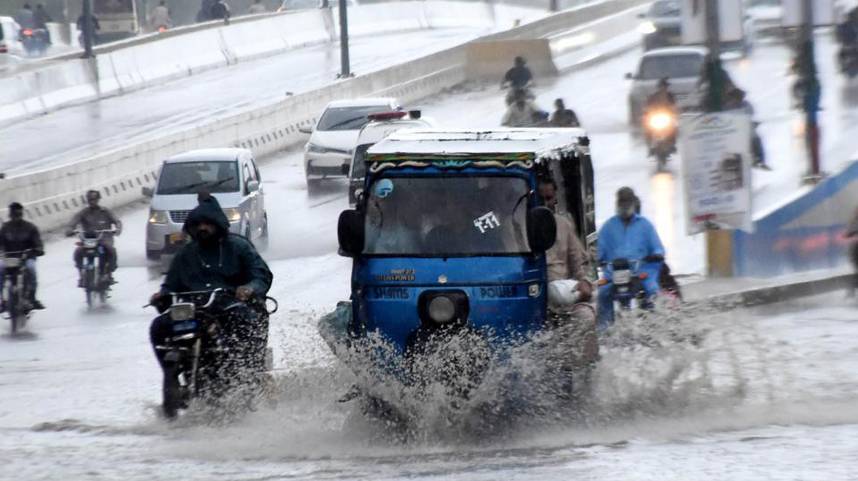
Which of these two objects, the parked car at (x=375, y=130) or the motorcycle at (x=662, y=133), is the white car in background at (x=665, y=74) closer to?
the motorcycle at (x=662, y=133)

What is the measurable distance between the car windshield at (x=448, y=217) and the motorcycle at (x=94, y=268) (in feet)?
40.9

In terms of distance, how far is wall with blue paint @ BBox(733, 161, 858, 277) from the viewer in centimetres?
2212

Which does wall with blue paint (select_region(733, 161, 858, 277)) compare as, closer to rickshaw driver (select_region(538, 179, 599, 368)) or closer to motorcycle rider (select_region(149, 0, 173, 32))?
rickshaw driver (select_region(538, 179, 599, 368))

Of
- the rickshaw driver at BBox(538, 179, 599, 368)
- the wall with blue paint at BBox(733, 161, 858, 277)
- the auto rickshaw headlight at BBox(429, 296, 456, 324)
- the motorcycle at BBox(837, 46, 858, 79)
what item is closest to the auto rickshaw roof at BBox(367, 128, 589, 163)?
the rickshaw driver at BBox(538, 179, 599, 368)

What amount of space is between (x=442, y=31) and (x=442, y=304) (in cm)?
5649

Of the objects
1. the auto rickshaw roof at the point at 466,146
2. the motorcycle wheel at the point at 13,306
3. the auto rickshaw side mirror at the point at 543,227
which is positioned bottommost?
the motorcycle wheel at the point at 13,306

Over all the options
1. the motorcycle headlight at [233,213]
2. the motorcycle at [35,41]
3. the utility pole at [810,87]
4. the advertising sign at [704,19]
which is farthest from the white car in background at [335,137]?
the motorcycle at [35,41]

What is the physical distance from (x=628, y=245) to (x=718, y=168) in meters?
4.95

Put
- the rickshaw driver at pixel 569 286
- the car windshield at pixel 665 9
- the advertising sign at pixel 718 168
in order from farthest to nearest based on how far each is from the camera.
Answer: the car windshield at pixel 665 9, the advertising sign at pixel 718 168, the rickshaw driver at pixel 569 286

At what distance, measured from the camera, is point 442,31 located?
67.9 metres

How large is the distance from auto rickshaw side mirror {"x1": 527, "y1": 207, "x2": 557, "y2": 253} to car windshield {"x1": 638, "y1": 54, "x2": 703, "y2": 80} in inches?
1113

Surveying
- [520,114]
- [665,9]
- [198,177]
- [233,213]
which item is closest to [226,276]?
[233,213]

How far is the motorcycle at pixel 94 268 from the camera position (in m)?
24.3

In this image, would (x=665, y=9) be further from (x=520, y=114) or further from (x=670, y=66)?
(x=520, y=114)
